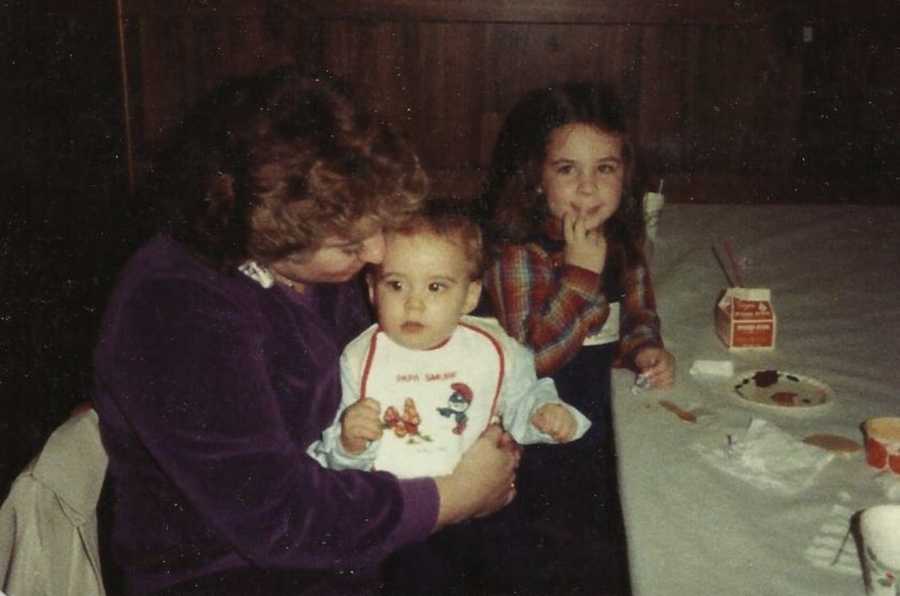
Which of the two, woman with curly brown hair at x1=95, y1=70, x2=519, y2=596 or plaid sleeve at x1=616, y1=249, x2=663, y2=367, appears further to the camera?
plaid sleeve at x1=616, y1=249, x2=663, y2=367

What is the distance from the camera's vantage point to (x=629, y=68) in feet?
17.1

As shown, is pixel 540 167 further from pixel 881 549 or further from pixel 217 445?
pixel 881 549

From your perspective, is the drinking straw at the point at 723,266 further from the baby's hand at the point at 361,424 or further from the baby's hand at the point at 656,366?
the baby's hand at the point at 361,424

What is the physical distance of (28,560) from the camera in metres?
1.23

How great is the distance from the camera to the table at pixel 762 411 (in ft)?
3.88

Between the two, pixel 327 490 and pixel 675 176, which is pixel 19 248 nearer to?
pixel 327 490

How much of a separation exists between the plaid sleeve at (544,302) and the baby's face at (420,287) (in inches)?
14.7

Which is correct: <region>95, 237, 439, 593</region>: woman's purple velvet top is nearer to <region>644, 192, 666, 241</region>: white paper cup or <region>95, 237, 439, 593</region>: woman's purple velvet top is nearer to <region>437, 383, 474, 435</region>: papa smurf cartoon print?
<region>437, 383, 474, 435</region>: papa smurf cartoon print

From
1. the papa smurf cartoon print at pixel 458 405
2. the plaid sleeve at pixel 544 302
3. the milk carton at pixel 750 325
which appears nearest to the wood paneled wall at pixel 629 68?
the plaid sleeve at pixel 544 302

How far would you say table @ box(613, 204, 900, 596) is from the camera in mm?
1184

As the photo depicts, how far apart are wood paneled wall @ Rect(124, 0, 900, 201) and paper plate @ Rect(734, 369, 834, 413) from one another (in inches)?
145

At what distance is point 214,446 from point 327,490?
204mm

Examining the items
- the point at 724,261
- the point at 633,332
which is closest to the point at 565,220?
the point at 633,332

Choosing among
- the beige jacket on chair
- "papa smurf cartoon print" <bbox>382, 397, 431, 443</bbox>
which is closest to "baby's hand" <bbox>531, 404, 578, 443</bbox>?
"papa smurf cartoon print" <bbox>382, 397, 431, 443</bbox>
